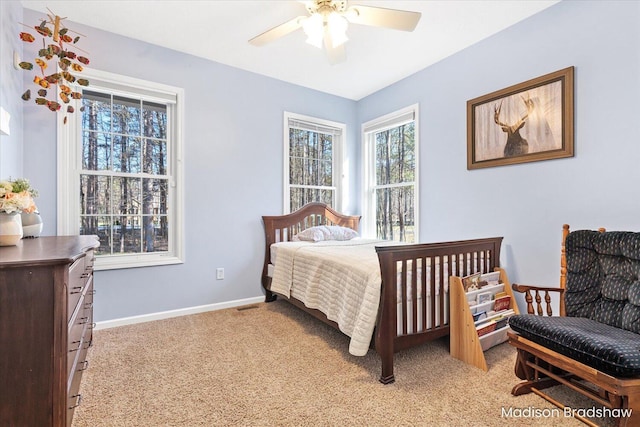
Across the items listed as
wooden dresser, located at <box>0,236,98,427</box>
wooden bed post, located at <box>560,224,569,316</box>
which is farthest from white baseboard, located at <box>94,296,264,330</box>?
wooden bed post, located at <box>560,224,569,316</box>

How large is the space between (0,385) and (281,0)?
259 centimetres

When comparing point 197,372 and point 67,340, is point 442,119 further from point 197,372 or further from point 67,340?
point 67,340

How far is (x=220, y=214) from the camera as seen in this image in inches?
128

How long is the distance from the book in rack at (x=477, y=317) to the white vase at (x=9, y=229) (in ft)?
8.07

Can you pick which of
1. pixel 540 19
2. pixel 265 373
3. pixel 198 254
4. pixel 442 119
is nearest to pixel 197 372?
pixel 265 373

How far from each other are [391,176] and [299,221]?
1310 mm

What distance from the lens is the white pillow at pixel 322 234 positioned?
3.40 m

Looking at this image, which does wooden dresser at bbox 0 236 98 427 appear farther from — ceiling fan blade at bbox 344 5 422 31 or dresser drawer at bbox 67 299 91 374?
ceiling fan blade at bbox 344 5 422 31

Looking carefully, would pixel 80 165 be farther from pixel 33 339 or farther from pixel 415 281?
pixel 415 281

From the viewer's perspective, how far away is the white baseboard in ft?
8.84

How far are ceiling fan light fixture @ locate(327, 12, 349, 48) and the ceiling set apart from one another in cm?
53

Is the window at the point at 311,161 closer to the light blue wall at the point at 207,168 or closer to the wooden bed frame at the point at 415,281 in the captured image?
the light blue wall at the point at 207,168

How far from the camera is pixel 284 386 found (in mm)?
1796

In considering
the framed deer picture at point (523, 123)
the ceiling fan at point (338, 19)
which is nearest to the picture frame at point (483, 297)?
the framed deer picture at point (523, 123)
